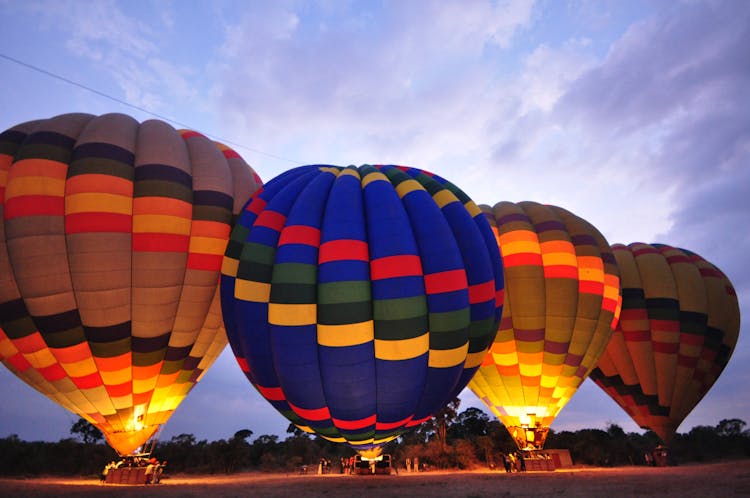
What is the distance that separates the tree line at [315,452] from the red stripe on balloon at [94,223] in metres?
14.3

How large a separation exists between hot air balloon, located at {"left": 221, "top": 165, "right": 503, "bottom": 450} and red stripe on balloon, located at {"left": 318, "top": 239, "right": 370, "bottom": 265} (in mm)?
20

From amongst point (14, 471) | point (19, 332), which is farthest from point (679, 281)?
point (14, 471)

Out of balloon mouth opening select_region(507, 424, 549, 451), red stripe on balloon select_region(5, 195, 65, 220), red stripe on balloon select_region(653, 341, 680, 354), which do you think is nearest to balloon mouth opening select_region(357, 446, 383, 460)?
balloon mouth opening select_region(507, 424, 549, 451)

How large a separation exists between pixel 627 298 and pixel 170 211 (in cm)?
1480

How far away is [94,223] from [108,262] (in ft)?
2.71

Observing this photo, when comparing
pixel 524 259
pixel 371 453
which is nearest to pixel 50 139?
pixel 371 453

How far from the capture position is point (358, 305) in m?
6.80

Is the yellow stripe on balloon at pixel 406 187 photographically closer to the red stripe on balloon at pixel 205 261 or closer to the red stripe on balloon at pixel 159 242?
the red stripe on balloon at pixel 205 261

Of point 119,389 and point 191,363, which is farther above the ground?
point 191,363

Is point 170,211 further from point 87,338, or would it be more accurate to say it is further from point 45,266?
point 87,338

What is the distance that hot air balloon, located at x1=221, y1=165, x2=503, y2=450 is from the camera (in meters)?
6.87

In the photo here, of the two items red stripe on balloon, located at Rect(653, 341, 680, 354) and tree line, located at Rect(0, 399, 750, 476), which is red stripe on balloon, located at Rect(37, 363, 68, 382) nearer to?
tree line, located at Rect(0, 399, 750, 476)

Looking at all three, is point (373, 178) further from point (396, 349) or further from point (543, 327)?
point (543, 327)

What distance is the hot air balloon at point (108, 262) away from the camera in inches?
313
